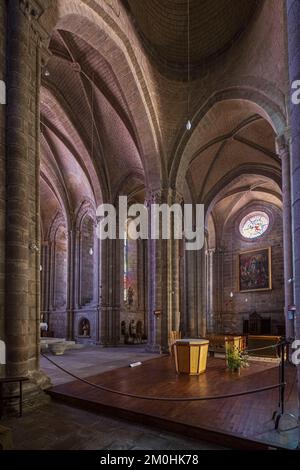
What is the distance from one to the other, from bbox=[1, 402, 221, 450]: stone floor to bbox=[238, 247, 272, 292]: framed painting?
22475 mm

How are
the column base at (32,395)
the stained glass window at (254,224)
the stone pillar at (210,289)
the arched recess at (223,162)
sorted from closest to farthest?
1. the column base at (32,395)
2. the arched recess at (223,162)
3. the stained glass window at (254,224)
4. the stone pillar at (210,289)

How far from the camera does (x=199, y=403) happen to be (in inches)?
250

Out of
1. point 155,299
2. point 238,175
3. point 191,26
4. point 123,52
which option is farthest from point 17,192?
point 238,175

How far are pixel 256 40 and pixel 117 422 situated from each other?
43.8 ft

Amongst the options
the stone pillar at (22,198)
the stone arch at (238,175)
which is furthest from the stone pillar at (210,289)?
the stone pillar at (22,198)

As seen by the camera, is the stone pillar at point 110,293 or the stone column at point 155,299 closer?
the stone column at point 155,299

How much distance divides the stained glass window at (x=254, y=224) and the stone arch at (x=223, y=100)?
44.7ft

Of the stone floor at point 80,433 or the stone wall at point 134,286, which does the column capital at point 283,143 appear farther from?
the stone wall at point 134,286

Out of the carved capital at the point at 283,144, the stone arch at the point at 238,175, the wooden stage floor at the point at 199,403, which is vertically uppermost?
the stone arch at the point at 238,175

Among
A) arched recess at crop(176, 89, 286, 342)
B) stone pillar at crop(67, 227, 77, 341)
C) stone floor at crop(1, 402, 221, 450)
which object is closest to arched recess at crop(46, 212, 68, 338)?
stone pillar at crop(67, 227, 77, 341)

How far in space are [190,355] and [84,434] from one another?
4423 mm

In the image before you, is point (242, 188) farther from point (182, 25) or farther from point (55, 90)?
point (55, 90)

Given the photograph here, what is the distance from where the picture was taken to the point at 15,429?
5246 mm

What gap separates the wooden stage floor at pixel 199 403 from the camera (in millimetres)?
4910
